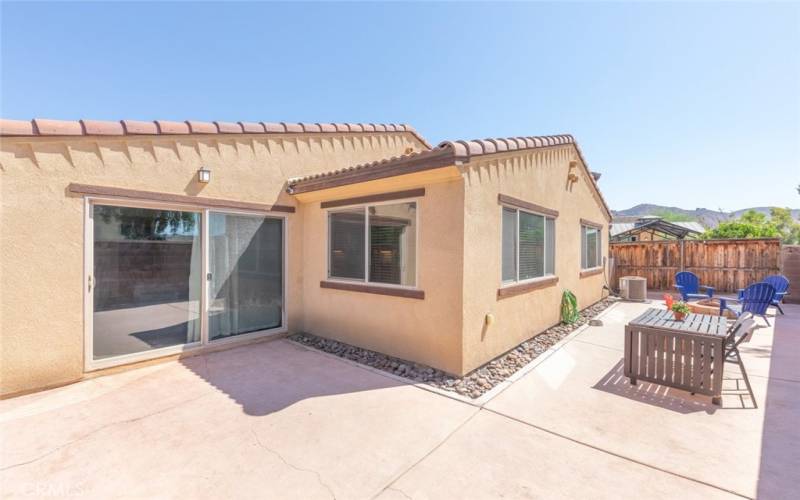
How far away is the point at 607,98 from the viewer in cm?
1091

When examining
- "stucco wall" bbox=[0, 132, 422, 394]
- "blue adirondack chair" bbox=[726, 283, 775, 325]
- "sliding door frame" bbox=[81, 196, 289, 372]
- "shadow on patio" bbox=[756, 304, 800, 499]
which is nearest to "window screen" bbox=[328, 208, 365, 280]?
"sliding door frame" bbox=[81, 196, 289, 372]

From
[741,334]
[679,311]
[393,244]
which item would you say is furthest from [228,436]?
[741,334]

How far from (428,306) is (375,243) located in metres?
1.66

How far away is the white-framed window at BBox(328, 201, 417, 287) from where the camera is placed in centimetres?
591

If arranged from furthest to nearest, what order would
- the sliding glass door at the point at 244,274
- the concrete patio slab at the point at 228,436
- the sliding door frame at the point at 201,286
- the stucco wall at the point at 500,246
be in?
the sliding glass door at the point at 244,274 < the stucco wall at the point at 500,246 < the sliding door frame at the point at 201,286 < the concrete patio slab at the point at 228,436

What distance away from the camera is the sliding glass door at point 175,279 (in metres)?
5.36

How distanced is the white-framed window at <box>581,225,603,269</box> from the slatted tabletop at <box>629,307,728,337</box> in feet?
17.6

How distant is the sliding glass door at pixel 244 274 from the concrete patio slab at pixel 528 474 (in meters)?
5.15

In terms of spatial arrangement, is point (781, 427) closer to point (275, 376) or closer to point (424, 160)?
point (424, 160)

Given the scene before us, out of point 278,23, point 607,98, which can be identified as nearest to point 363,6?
point 278,23

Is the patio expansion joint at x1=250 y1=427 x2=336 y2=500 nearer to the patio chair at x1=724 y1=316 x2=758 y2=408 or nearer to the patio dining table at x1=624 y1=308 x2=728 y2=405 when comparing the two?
the patio dining table at x1=624 y1=308 x2=728 y2=405

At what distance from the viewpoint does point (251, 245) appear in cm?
700

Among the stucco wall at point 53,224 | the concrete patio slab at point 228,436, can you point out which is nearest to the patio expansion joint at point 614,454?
the concrete patio slab at point 228,436

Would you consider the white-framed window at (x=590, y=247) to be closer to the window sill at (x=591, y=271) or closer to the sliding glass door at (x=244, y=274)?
the window sill at (x=591, y=271)
